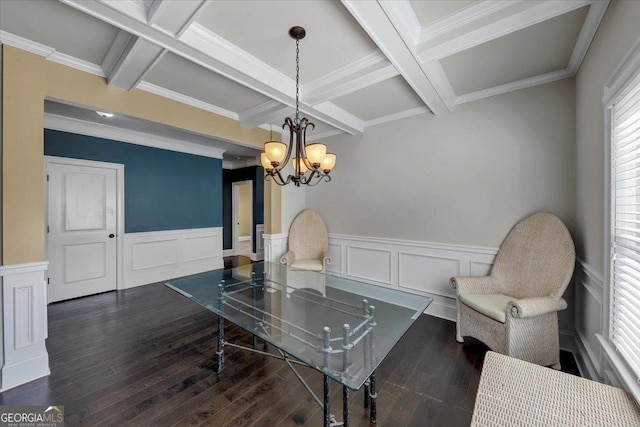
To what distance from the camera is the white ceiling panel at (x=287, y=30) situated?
5.40 feet

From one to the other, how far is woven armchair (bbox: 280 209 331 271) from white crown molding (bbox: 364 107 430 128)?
5.42 ft

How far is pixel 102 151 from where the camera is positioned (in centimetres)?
393

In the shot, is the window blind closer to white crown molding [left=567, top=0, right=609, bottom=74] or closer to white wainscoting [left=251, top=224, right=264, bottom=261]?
white crown molding [left=567, top=0, right=609, bottom=74]

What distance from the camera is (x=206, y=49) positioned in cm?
193

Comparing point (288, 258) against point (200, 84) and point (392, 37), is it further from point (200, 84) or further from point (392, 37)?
point (392, 37)

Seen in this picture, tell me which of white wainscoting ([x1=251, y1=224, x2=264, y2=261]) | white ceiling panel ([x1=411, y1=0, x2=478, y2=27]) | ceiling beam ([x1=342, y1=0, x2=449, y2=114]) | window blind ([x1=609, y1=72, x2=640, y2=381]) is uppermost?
white ceiling panel ([x1=411, y1=0, x2=478, y2=27])

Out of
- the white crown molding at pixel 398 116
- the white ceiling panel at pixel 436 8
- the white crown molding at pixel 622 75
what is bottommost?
the white crown molding at pixel 622 75

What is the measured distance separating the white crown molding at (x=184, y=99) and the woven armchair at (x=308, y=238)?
1.84 m

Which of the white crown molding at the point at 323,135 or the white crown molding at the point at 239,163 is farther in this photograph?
the white crown molding at the point at 239,163

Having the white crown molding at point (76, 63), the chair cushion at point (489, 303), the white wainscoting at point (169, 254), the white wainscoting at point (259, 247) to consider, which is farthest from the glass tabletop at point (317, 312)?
the white wainscoting at point (259, 247)

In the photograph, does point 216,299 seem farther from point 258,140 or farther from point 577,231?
point 577,231

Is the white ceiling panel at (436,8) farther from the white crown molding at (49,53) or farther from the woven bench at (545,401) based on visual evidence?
the white crown molding at (49,53)

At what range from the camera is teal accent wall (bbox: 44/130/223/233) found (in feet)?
12.4

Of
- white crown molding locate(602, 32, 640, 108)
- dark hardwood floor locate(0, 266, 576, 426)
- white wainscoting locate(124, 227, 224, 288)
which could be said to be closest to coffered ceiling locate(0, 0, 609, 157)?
white crown molding locate(602, 32, 640, 108)
